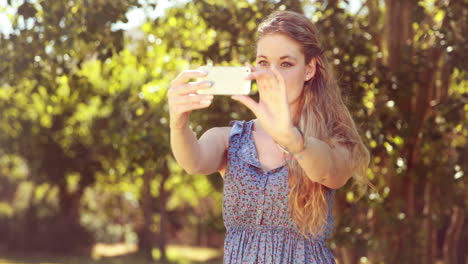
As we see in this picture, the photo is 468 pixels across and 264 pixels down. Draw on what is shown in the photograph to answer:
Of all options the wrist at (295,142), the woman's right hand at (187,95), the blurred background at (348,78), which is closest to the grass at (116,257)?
the blurred background at (348,78)

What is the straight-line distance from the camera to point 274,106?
8.32ft

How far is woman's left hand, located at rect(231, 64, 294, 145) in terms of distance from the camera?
8.23 ft

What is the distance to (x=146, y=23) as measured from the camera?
8961 millimetres

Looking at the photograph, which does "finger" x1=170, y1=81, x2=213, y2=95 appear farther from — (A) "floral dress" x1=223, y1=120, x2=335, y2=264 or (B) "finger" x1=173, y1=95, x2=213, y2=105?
(A) "floral dress" x1=223, y1=120, x2=335, y2=264

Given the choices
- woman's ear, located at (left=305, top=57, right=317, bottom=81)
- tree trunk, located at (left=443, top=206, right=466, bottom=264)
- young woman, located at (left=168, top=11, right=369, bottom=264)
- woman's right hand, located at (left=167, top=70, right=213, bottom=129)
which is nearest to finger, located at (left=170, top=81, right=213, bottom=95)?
woman's right hand, located at (left=167, top=70, right=213, bottom=129)

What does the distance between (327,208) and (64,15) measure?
12.6 ft

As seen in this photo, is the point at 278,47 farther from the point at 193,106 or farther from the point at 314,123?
the point at 193,106

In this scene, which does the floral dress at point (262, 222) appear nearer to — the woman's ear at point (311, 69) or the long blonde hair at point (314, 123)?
the long blonde hair at point (314, 123)

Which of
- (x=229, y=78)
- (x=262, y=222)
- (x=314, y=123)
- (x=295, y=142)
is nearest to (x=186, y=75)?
(x=229, y=78)

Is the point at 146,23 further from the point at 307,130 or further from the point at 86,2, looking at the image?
the point at 307,130

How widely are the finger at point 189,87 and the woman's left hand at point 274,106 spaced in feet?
0.58

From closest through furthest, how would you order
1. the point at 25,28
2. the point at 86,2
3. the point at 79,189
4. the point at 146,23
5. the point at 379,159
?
the point at 86,2 < the point at 25,28 < the point at 379,159 < the point at 146,23 < the point at 79,189

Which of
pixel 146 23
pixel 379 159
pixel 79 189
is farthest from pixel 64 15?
pixel 79 189

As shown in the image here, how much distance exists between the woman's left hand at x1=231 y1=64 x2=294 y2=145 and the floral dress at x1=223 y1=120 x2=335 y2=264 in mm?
509
